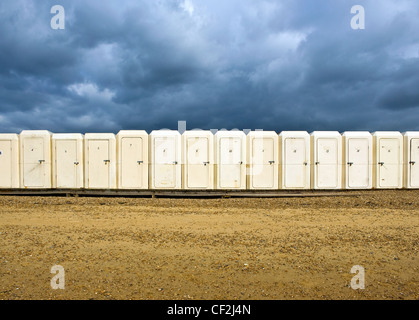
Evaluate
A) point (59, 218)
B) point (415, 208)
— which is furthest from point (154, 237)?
point (415, 208)

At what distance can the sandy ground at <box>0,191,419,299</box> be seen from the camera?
2811 mm

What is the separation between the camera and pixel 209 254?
378 cm

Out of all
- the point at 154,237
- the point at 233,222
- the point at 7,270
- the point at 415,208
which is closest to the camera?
the point at 7,270

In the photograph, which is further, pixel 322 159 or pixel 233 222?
pixel 322 159

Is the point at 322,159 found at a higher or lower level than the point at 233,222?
higher

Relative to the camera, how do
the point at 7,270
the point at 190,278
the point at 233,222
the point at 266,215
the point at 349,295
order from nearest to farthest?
the point at 349,295, the point at 190,278, the point at 7,270, the point at 233,222, the point at 266,215

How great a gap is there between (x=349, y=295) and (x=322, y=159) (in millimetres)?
8330

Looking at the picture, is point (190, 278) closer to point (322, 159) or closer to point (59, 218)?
point (59, 218)

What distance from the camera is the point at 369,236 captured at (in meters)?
4.71

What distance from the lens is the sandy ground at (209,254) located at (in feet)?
9.22

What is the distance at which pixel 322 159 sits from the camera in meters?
10.4

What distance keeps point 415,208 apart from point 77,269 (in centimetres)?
844

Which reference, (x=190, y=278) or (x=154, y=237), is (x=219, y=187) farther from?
(x=190, y=278)

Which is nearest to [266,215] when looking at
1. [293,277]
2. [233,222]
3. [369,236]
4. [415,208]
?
[233,222]
